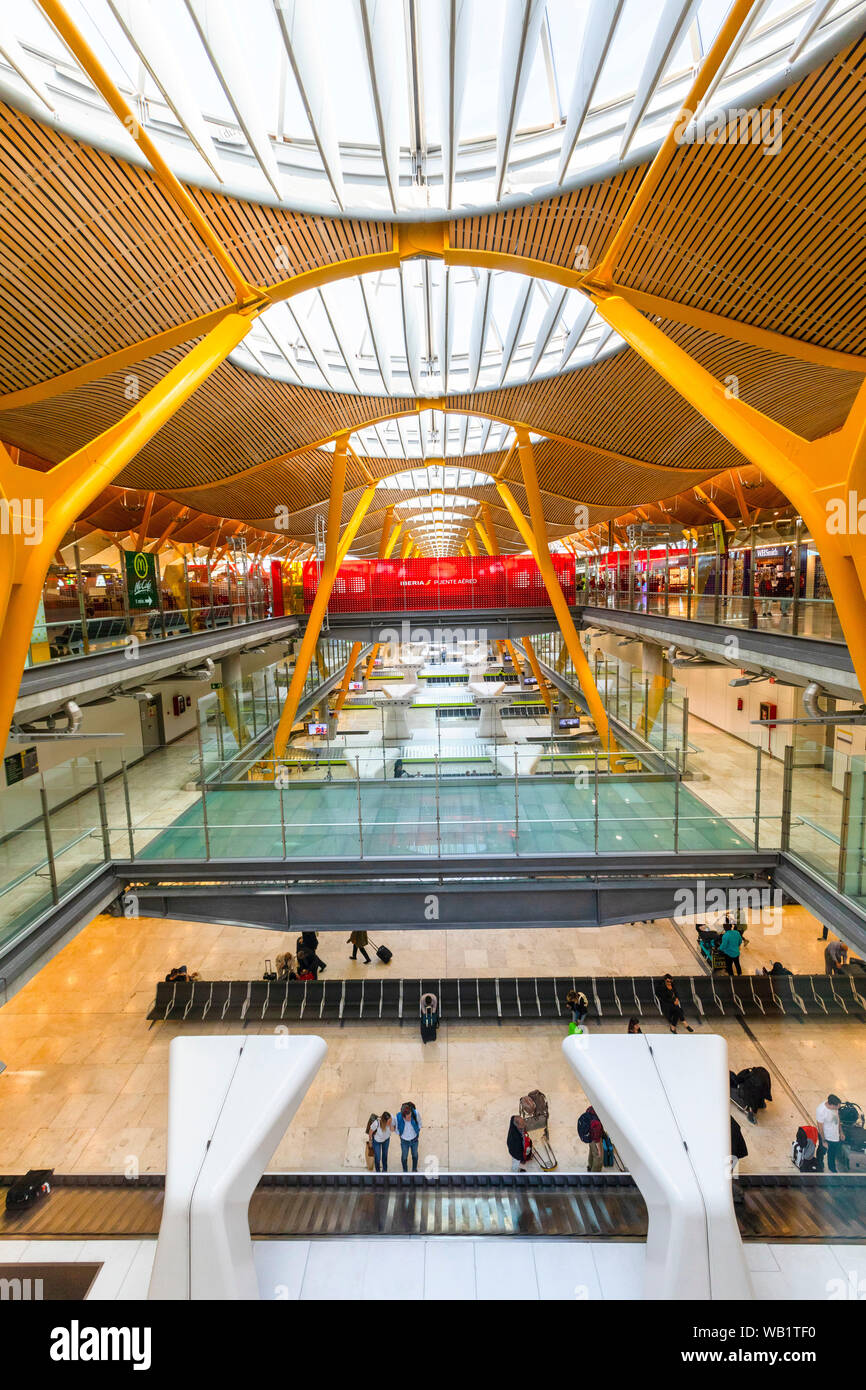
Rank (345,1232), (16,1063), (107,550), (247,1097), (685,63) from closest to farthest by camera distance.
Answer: (247,1097), (345,1232), (685,63), (16,1063), (107,550)

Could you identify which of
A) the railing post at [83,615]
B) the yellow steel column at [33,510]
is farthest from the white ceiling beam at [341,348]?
the yellow steel column at [33,510]

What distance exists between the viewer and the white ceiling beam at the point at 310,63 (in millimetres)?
7468

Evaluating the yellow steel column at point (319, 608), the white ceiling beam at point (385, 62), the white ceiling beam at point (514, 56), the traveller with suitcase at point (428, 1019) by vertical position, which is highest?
the white ceiling beam at point (385, 62)

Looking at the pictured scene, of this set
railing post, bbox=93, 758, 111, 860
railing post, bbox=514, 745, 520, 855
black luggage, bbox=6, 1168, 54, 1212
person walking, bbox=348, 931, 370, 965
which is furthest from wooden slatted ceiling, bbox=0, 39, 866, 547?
person walking, bbox=348, 931, 370, 965

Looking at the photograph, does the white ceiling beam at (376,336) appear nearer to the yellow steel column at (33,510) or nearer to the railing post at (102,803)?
the yellow steel column at (33,510)

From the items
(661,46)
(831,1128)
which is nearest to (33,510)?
(661,46)

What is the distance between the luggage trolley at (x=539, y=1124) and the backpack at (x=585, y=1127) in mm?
456

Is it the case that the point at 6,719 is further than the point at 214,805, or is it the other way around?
the point at 214,805

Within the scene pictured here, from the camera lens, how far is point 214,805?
33.9 feet

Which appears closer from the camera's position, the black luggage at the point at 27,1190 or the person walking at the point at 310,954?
the black luggage at the point at 27,1190

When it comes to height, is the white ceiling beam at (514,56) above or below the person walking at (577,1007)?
above

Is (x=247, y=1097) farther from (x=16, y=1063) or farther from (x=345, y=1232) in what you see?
(x=16, y=1063)

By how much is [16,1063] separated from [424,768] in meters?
8.35
